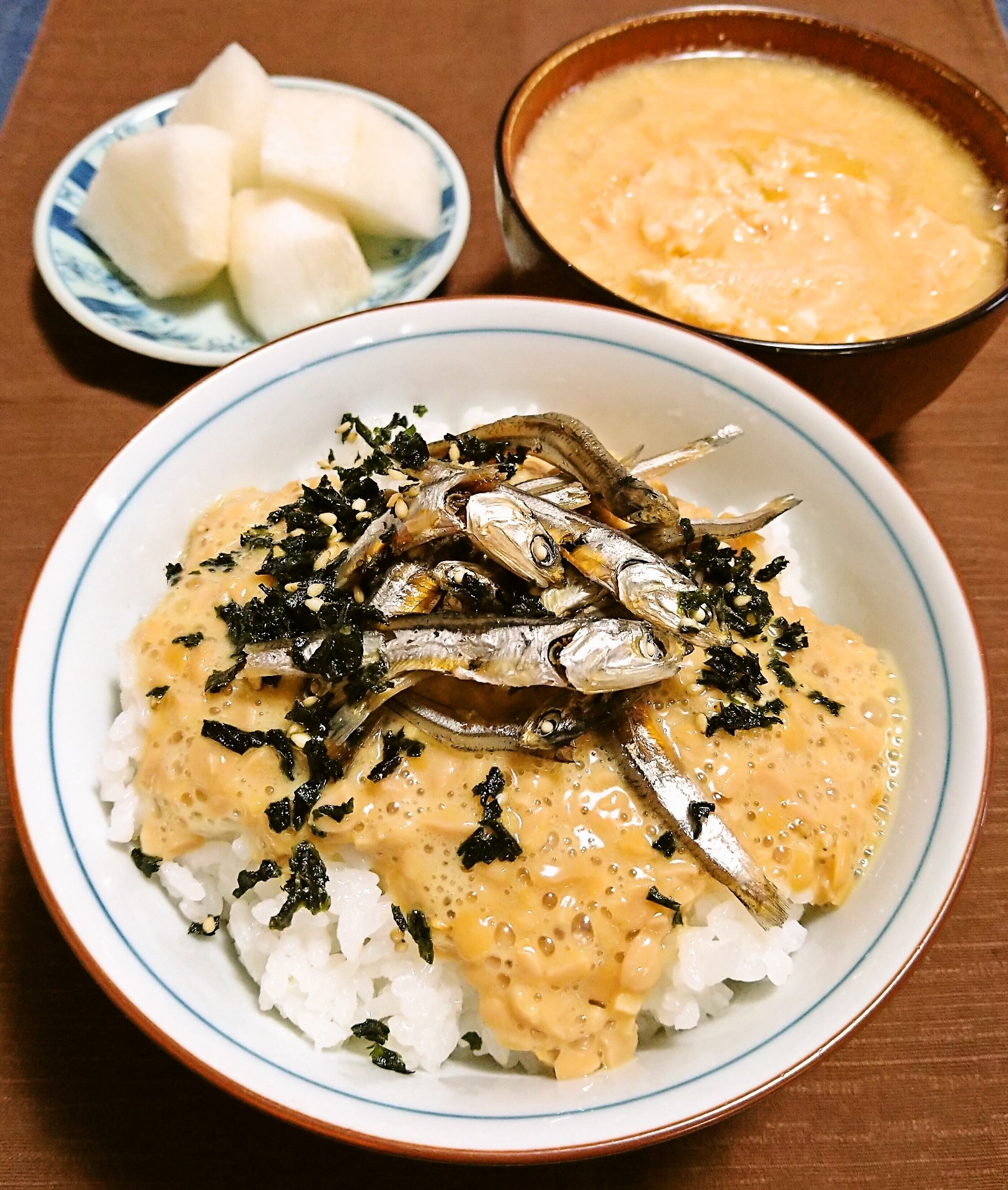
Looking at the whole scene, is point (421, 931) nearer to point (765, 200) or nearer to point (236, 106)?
point (765, 200)

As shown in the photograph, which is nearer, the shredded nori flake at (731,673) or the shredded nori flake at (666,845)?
the shredded nori flake at (666,845)

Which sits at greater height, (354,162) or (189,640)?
(354,162)

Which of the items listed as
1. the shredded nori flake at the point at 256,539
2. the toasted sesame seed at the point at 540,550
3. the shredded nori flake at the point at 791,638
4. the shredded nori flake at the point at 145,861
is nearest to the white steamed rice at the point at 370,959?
the shredded nori flake at the point at 145,861

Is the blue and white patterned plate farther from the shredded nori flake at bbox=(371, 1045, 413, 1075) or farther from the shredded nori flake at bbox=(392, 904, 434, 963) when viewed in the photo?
the shredded nori flake at bbox=(371, 1045, 413, 1075)

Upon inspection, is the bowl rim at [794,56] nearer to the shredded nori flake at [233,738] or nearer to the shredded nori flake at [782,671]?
the shredded nori flake at [782,671]

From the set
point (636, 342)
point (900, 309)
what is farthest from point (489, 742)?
point (900, 309)

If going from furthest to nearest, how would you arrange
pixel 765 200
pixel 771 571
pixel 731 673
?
pixel 765 200 → pixel 771 571 → pixel 731 673

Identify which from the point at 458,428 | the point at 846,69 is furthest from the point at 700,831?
the point at 846,69
